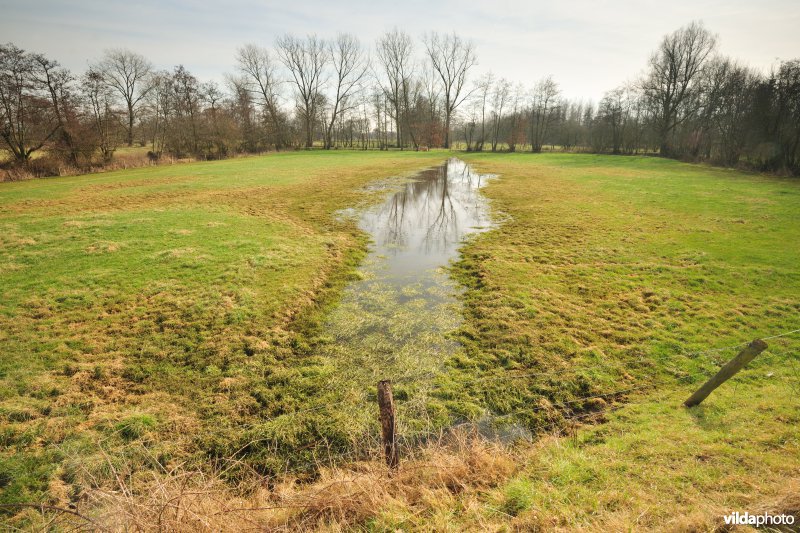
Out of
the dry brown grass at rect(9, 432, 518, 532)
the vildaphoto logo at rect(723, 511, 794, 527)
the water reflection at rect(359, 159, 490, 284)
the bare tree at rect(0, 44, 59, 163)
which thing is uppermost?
the bare tree at rect(0, 44, 59, 163)

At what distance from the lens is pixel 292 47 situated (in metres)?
71.1

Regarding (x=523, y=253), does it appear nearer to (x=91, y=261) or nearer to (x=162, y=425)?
(x=162, y=425)

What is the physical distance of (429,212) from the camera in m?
19.4

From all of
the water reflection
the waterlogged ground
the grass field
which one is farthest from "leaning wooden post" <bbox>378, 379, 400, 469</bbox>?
the water reflection

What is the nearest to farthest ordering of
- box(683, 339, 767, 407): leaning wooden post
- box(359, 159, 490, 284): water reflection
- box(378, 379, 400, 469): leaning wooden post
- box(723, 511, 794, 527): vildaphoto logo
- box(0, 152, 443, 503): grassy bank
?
box(723, 511, 794, 527): vildaphoto logo → box(378, 379, 400, 469): leaning wooden post → box(683, 339, 767, 407): leaning wooden post → box(0, 152, 443, 503): grassy bank → box(359, 159, 490, 284): water reflection

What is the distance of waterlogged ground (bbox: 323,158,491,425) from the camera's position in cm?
644

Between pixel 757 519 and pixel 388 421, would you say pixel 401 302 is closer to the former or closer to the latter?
pixel 388 421

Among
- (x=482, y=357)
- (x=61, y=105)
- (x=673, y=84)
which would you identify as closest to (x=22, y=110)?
(x=61, y=105)

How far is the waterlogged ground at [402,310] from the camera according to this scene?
644cm

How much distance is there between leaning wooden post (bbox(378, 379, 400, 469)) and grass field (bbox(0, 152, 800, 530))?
650 millimetres

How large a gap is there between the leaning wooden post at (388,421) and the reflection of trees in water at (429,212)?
380 inches

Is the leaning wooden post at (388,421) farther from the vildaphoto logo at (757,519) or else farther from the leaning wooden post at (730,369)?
the leaning wooden post at (730,369)

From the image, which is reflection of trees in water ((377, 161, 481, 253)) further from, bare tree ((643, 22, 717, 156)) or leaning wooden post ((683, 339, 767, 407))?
bare tree ((643, 22, 717, 156))

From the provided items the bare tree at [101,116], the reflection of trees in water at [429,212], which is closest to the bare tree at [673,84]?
the reflection of trees in water at [429,212]
